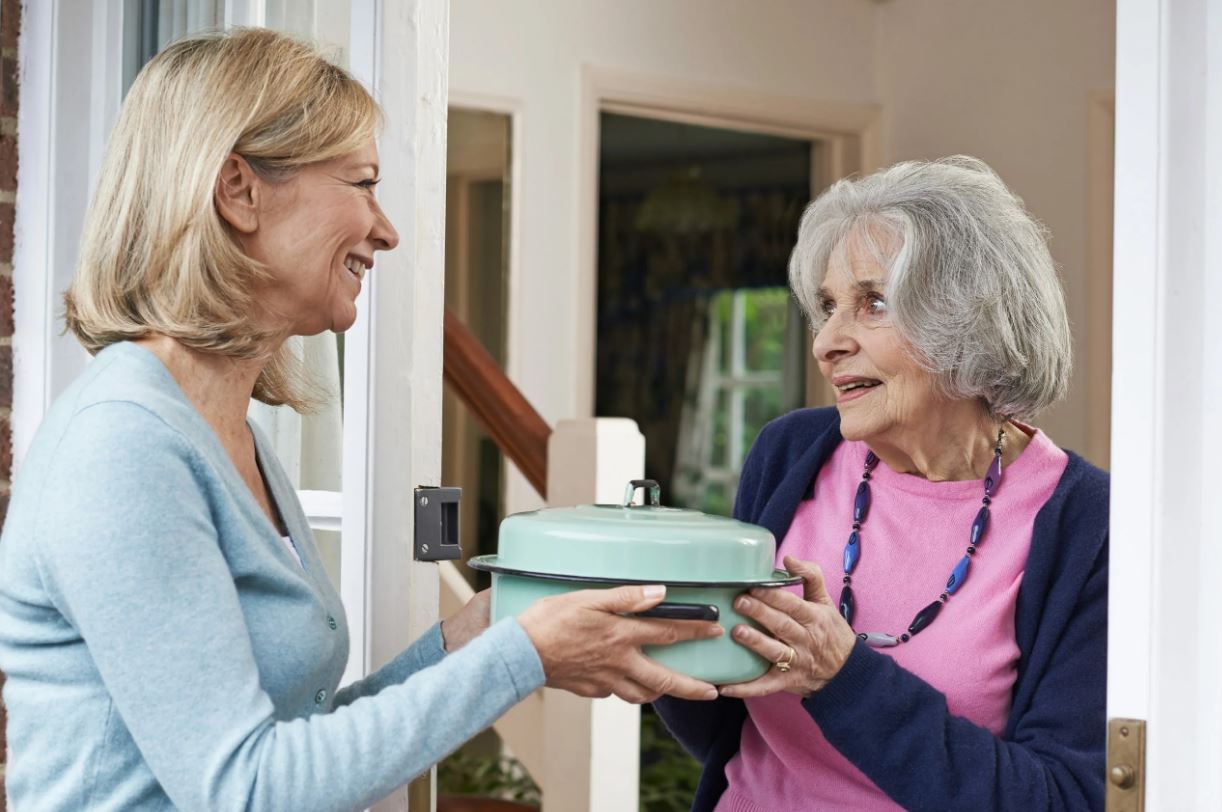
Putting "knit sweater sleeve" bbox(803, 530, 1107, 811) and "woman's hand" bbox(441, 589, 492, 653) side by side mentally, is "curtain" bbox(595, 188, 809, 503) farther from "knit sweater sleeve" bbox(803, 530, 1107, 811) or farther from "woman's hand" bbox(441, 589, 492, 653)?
"knit sweater sleeve" bbox(803, 530, 1107, 811)

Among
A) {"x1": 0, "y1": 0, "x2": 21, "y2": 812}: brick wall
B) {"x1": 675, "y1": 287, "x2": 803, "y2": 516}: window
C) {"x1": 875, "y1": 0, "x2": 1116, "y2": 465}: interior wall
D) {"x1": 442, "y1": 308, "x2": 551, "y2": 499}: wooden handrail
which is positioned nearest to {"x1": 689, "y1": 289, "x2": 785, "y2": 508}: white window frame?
{"x1": 675, "y1": 287, "x2": 803, "y2": 516}: window

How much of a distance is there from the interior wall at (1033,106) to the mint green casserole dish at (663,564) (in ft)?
9.98

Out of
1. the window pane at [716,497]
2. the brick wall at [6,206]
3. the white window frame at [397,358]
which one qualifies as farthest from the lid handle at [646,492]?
the window pane at [716,497]

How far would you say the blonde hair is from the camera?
3.85 feet

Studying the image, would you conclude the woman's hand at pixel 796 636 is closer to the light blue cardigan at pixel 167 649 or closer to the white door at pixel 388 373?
the light blue cardigan at pixel 167 649

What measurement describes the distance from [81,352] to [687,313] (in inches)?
216

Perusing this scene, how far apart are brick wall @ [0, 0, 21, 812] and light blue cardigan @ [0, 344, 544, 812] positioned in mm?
855

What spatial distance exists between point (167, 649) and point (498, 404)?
163cm

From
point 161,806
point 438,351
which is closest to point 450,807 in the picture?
point 438,351

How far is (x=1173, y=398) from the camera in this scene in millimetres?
1006

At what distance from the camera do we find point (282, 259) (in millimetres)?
1229

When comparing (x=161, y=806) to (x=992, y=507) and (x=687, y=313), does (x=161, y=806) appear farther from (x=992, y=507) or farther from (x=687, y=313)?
(x=687, y=313)

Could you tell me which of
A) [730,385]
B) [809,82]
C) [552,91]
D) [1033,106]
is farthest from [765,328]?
[552,91]

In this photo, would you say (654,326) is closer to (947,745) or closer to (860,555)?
(860,555)
